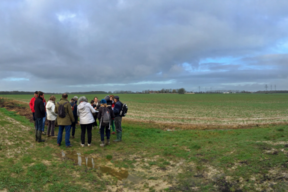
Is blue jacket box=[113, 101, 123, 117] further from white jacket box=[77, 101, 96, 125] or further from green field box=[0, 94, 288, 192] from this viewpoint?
green field box=[0, 94, 288, 192]

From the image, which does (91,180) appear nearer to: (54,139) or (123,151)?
(123,151)

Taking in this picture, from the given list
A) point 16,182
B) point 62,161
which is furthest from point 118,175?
point 16,182

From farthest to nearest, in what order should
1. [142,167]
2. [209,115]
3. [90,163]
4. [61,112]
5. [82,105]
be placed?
[209,115] < [82,105] < [61,112] < [90,163] < [142,167]

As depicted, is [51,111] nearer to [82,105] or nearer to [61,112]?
[61,112]

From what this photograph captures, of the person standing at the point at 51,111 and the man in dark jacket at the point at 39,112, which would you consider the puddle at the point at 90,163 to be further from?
the person standing at the point at 51,111

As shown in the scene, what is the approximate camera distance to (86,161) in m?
6.50

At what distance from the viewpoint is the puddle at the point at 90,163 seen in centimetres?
562

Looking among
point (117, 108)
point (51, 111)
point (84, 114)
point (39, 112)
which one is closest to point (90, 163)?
point (84, 114)

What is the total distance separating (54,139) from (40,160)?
3.14 metres

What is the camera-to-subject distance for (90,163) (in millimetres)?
6340

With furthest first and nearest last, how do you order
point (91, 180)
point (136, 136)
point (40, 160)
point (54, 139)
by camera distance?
point (136, 136)
point (54, 139)
point (40, 160)
point (91, 180)

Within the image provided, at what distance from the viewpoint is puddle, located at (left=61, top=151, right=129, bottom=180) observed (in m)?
5.62

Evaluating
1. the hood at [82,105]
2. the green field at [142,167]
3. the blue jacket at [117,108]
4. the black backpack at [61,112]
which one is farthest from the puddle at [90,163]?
the blue jacket at [117,108]

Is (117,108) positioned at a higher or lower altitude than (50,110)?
higher
